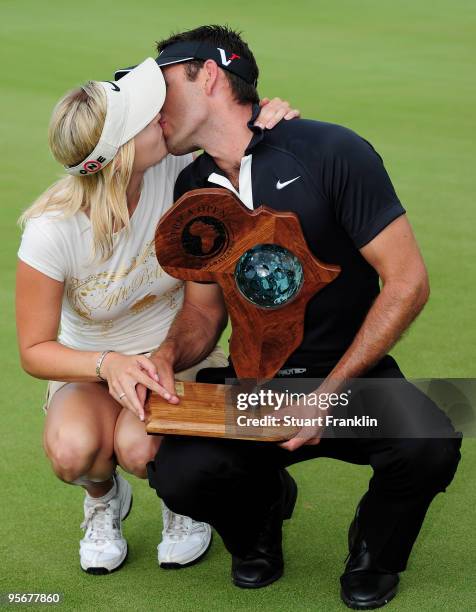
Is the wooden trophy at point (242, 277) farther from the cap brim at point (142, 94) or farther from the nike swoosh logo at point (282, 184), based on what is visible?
the cap brim at point (142, 94)

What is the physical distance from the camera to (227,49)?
3.40 m

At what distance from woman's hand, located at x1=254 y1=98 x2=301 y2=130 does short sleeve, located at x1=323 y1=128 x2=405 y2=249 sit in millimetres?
236

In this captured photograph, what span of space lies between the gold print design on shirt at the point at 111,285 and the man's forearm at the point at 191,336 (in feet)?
0.52

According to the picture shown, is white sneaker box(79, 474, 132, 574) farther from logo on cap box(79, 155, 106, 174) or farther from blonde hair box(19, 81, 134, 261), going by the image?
logo on cap box(79, 155, 106, 174)

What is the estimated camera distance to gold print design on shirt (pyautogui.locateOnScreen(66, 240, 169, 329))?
338 centimetres

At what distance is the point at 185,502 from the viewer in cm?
313

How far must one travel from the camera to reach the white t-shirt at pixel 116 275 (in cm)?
325

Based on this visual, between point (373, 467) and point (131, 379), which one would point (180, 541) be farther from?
point (373, 467)

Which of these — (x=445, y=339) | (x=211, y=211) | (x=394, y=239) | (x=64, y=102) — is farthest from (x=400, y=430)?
(x=445, y=339)

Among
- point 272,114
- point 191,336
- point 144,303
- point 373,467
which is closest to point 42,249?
point 144,303

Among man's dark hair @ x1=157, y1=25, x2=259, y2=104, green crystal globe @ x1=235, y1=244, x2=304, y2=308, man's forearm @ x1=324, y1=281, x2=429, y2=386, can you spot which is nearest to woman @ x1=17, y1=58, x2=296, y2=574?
man's dark hair @ x1=157, y1=25, x2=259, y2=104

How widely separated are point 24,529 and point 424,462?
139cm

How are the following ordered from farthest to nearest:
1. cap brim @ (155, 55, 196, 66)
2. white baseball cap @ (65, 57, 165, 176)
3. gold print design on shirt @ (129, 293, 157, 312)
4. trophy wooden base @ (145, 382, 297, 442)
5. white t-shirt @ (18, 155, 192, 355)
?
gold print design on shirt @ (129, 293, 157, 312)
cap brim @ (155, 55, 196, 66)
white t-shirt @ (18, 155, 192, 355)
white baseball cap @ (65, 57, 165, 176)
trophy wooden base @ (145, 382, 297, 442)

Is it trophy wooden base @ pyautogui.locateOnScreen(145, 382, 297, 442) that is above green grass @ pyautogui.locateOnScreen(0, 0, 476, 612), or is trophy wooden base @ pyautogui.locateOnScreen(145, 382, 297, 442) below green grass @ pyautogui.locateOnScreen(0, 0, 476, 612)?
above
